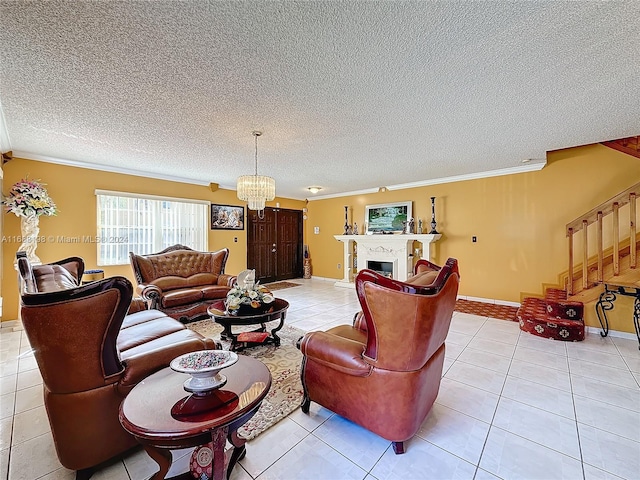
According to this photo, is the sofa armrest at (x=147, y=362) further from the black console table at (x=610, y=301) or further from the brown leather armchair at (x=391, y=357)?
the black console table at (x=610, y=301)

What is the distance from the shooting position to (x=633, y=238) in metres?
3.13

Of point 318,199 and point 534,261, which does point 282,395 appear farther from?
point 318,199

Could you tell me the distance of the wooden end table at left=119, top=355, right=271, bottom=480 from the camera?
1.05 meters

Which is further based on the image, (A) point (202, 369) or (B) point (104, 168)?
(B) point (104, 168)

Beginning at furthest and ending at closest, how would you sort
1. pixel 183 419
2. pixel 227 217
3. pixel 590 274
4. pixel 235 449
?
1. pixel 227 217
2. pixel 590 274
3. pixel 235 449
4. pixel 183 419

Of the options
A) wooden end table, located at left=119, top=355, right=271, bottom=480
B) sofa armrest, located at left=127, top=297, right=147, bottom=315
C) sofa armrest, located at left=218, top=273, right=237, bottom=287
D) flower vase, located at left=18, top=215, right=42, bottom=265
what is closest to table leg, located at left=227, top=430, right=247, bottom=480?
wooden end table, located at left=119, top=355, right=271, bottom=480

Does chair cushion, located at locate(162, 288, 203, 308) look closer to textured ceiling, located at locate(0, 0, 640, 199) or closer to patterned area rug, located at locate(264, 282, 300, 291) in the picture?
textured ceiling, located at locate(0, 0, 640, 199)

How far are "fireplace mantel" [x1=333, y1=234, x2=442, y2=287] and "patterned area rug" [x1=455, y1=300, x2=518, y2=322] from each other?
1.20 m

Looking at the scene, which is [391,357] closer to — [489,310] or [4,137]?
[489,310]

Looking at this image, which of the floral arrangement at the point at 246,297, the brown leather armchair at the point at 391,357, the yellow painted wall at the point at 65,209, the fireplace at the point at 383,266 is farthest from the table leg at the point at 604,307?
the yellow painted wall at the point at 65,209

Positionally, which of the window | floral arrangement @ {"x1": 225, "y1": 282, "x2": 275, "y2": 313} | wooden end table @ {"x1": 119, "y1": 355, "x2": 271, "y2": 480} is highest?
the window

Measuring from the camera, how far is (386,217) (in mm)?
6449

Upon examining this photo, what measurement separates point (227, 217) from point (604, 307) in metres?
6.89

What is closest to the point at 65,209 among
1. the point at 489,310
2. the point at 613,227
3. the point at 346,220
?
the point at 346,220
